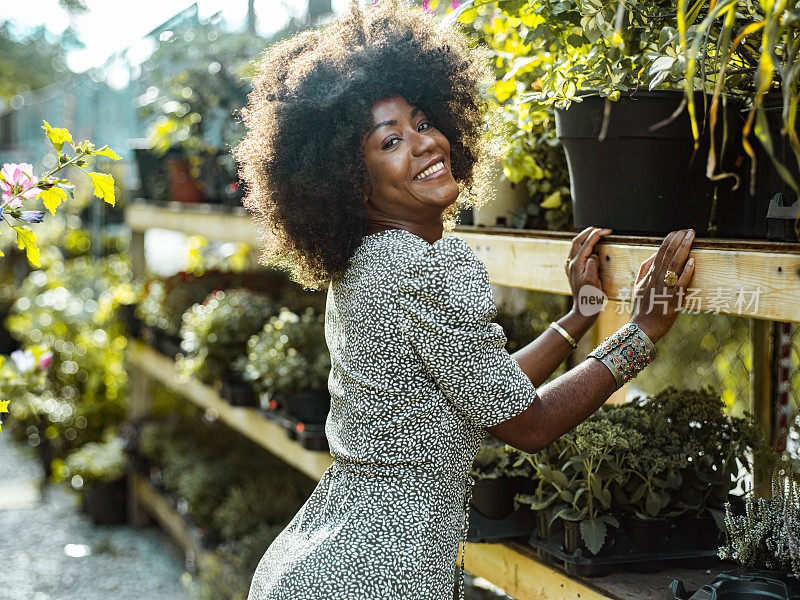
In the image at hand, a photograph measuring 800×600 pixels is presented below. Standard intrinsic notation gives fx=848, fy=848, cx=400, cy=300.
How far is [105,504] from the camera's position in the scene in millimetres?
4641

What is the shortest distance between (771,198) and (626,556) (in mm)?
701

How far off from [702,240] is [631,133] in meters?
0.24

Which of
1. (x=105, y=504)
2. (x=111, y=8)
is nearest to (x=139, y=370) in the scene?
(x=105, y=504)

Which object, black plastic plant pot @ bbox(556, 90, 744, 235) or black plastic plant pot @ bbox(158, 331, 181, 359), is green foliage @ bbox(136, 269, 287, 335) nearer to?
black plastic plant pot @ bbox(158, 331, 181, 359)

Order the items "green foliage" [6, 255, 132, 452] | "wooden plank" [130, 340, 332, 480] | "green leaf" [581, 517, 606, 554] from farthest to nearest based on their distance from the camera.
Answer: "green foliage" [6, 255, 132, 452], "wooden plank" [130, 340, 332, 480], "green leaf" [581, 517, 606, 554]

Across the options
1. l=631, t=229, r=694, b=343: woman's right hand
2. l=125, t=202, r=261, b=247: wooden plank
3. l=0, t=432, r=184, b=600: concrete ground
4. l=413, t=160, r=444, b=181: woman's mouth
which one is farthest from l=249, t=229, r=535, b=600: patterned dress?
l=0, t=432, r=184, b=600: concrete ground

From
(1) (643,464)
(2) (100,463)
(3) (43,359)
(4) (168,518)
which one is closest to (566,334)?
(1) (643,464)

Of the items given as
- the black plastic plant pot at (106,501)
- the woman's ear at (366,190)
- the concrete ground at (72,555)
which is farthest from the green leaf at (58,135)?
the black plastic plant pot at (106,501)

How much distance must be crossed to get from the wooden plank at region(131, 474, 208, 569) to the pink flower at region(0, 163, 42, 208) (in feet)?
7.25

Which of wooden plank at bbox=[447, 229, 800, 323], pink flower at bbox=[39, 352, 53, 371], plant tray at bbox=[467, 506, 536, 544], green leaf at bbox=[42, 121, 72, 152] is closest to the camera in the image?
wooden plank at bbox=[447, 229, 800, 323]

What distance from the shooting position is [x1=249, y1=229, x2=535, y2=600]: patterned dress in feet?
4.29

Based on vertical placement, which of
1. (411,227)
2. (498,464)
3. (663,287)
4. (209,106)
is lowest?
(498,464)

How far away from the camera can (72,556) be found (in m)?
4.23

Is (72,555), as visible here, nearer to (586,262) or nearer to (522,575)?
(522,575)
